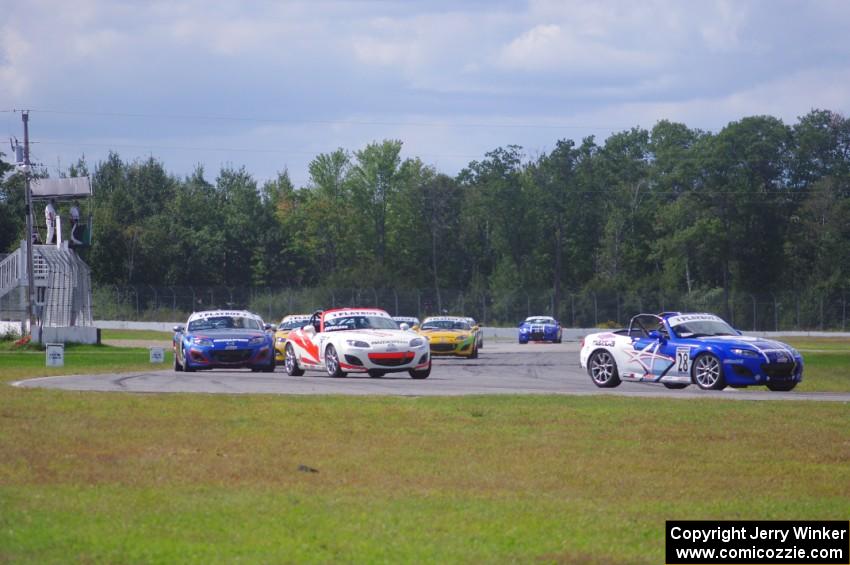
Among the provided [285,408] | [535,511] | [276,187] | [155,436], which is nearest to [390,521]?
[535,511]

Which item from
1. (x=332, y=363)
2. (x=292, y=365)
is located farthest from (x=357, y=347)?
(x=292, y=365)

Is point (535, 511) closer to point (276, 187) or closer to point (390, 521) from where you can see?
point (390, 521)

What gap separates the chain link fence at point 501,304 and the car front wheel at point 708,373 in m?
53.1

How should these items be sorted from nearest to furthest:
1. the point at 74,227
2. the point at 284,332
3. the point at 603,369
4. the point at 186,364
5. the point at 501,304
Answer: the point at 603,369
the point at 186,364
the point at 284,332
the point at 74,227
the point at 501,304

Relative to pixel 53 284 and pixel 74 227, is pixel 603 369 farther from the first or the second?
pixel 74 227

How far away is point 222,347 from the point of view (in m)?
25.9

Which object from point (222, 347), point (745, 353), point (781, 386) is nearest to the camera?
point (745, 353)

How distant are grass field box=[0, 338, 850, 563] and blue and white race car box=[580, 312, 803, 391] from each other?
144 inches

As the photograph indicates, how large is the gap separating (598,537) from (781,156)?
9068 cm

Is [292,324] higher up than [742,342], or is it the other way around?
[292,324]

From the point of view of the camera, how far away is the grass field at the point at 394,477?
26.4ft

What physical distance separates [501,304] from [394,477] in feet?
219

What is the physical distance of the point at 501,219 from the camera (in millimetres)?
101062

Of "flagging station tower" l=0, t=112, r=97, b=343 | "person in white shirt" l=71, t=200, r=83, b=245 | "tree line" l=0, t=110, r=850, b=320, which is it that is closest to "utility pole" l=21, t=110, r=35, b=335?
"flagging station tower" l=0, t=112, r=97, b=343
